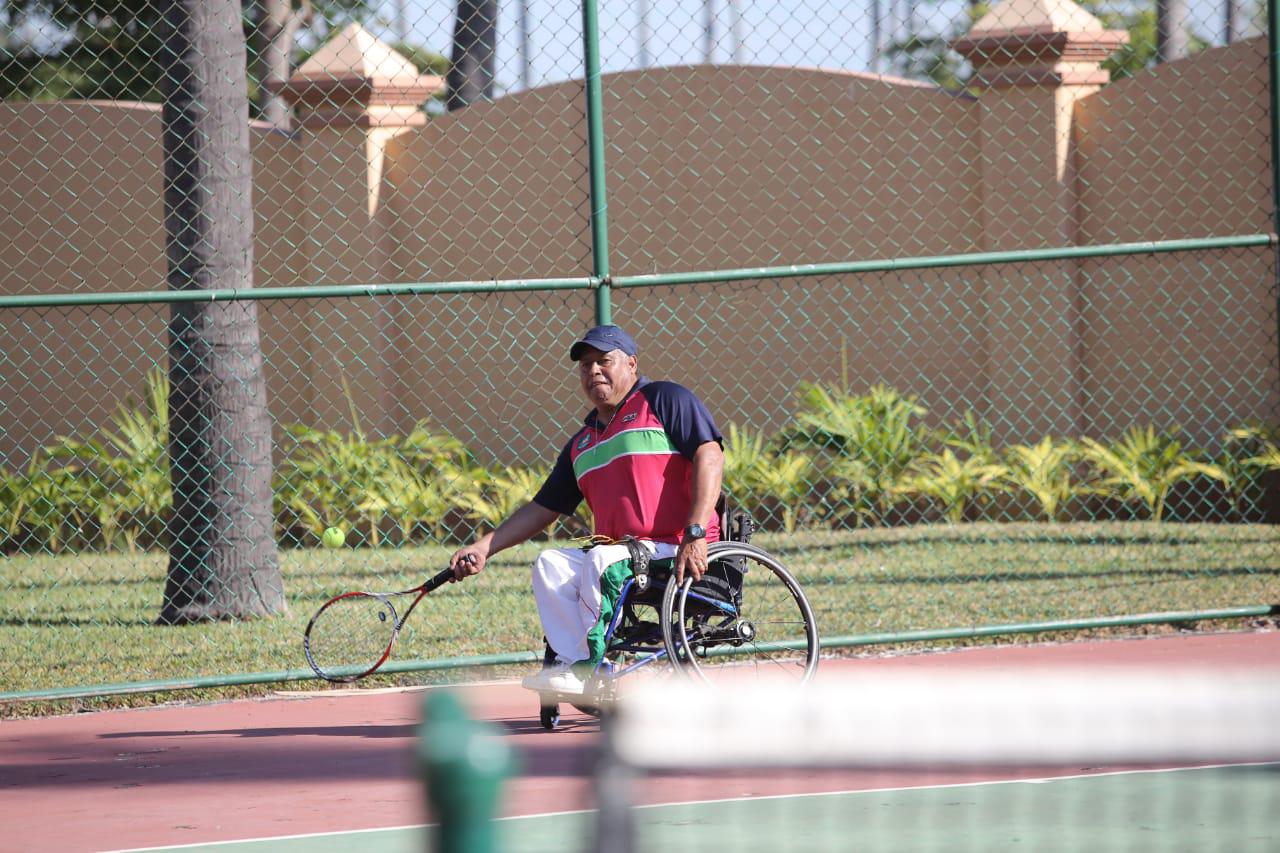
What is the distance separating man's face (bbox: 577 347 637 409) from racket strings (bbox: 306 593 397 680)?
139 centimetres

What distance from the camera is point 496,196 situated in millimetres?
12523

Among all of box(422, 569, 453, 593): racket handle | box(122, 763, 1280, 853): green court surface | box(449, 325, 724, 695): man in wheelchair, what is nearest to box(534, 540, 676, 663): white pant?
box(449, 325, 724, 695): man in wheelchair

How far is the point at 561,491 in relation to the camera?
6.02 meters

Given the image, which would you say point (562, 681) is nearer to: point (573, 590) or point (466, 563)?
point (573, 590)

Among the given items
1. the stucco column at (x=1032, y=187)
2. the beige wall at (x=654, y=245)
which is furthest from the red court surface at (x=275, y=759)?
the beige wall at (x=654, y=245)

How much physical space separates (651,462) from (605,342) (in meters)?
Result: 0.46

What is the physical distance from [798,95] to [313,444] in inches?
181

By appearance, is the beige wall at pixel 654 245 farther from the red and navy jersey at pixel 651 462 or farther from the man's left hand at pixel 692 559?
the man's left hand at pixel 692 559

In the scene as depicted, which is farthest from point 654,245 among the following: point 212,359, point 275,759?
point 275,759

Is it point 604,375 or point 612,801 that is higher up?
point 604,375

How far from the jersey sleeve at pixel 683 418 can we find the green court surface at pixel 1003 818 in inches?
70.2

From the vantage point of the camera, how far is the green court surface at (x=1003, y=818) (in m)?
2.97

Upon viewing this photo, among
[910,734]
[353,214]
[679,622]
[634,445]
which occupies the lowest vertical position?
[679,622]

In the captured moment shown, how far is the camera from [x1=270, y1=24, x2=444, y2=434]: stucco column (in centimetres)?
1231
